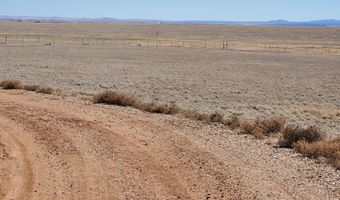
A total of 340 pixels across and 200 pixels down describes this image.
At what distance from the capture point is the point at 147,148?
11086 millimetres

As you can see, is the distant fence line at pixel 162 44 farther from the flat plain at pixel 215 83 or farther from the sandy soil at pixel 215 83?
the sandy soil at pixel 215 83

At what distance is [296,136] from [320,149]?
1252mm

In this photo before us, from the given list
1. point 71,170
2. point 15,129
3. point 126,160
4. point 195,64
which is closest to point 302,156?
point 126,160

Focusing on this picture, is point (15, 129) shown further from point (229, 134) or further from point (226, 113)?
point (226, 113)

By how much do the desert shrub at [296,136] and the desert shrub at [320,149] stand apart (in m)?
0.53

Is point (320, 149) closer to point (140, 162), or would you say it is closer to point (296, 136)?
point (296, 136)

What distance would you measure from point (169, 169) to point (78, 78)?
26.9 metres

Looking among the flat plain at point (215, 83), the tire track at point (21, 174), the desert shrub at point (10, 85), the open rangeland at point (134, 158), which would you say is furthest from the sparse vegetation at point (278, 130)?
the tire track at point (21, 174)

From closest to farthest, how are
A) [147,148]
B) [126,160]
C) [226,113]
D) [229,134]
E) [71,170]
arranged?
1. [71,170]
2. [126,160]
3. [147,148]
4. [229,134]
5. [226,113]

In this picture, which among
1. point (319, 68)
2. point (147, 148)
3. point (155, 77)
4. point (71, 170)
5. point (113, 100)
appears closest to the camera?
point (71, 170)

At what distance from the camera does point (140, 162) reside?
32.7ft

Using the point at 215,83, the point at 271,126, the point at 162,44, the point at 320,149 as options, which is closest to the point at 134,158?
the point at 320,149

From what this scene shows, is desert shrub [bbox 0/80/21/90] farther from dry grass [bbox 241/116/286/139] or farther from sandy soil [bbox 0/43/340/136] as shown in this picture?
dry grass [bbox 241/116/286/139]

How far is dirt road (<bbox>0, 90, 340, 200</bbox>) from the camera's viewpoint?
841 cm
